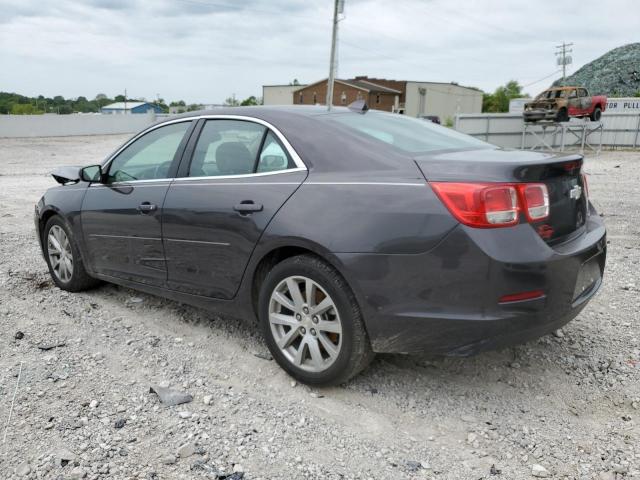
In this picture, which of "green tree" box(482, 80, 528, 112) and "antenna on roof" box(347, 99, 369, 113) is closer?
"antenna on roof" box(347, 99, 369, 113)

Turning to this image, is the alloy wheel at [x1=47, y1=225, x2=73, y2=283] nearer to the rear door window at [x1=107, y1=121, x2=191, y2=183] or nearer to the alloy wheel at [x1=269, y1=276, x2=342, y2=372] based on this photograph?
the rear door window at [x1=107, y1=121, x2=191, y2=183]

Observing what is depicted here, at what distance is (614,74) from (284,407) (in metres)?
59.2

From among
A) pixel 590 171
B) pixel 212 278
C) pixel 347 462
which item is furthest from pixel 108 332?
pixel 590 171

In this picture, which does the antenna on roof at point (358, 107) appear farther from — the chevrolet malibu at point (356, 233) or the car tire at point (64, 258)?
the car tire at point (64, 258)

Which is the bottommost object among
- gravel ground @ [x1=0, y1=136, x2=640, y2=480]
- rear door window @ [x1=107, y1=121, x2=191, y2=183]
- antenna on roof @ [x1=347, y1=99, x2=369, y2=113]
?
gravel ground @ [x1=0, y1=136, x2=640, y2=480]

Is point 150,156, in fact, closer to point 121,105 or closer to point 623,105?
point 623,105

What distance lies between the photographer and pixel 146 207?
13.6 feet

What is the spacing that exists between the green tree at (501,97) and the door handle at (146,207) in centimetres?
9908

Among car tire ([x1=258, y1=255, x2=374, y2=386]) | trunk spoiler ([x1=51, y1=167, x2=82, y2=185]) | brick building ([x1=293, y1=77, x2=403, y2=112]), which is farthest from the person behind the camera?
brick building ([x1=293, y1=77, x2=403, y2=112])

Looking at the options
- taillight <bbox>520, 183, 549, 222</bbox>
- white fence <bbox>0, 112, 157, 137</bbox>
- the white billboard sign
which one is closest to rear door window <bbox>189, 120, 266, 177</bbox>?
taillight <bbox>520, 183, 549, 222</bbox>

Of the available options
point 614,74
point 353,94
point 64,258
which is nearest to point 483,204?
point 64,258

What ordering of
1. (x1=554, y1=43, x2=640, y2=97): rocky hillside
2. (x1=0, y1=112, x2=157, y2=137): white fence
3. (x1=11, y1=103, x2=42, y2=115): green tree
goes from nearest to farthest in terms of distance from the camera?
(x1=0, y1=112, x2=157, y2=137): white fence, (x1=554, y1=43, x2=640, y2=97): rocky hillside, (x1=11, y1=103, x2=42, y2=115): green tree

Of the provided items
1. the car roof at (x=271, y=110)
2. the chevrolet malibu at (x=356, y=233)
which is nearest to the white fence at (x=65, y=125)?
the car roof at (x=271, y=110)

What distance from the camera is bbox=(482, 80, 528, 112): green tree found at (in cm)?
9848
